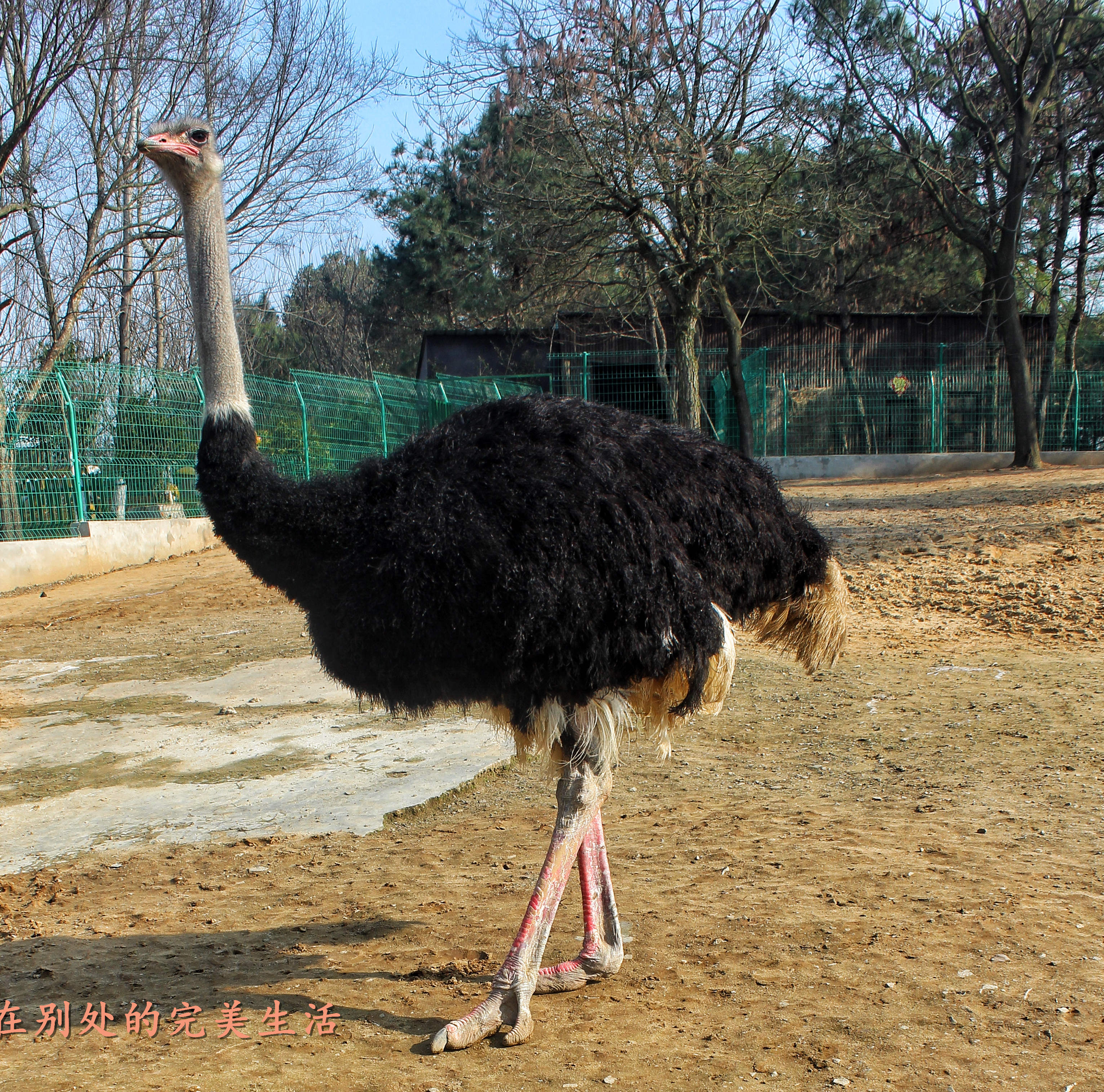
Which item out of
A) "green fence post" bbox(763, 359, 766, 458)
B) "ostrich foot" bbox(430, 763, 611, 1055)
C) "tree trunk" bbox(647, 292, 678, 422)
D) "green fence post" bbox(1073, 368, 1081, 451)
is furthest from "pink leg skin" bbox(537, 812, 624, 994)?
"green fence post" bbox(1073, 368, 1081, 451)

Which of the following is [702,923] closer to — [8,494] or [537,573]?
[537,573]

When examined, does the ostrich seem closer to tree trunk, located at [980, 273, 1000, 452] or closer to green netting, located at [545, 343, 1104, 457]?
green netting, located at [545, 343, 1104, 457]

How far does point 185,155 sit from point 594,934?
2437mm

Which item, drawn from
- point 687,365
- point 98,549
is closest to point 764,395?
point 687,365

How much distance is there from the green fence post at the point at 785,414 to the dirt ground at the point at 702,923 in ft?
43.9

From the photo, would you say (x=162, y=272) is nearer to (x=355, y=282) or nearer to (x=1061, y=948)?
(x=1061, y=948)

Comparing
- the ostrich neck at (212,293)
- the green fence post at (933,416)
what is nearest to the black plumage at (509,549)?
the ostrich neck at (212,293)

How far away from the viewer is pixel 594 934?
9.54ft

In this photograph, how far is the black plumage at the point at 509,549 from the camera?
245cm

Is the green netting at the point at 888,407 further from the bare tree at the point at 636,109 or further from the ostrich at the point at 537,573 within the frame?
the ostrich at the point at 537,573

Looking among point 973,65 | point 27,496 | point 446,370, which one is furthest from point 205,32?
point 973,65

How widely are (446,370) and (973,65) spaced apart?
35.7ft

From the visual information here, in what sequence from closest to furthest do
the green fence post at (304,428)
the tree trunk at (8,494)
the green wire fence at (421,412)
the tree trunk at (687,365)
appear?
1. the tree trunk at (8,494)
2. the green wire fence at (421,412)
3. the green fence post at (304,428)
4. the tree trunk at (687,365)

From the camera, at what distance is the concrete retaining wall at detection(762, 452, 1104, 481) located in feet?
58.7
